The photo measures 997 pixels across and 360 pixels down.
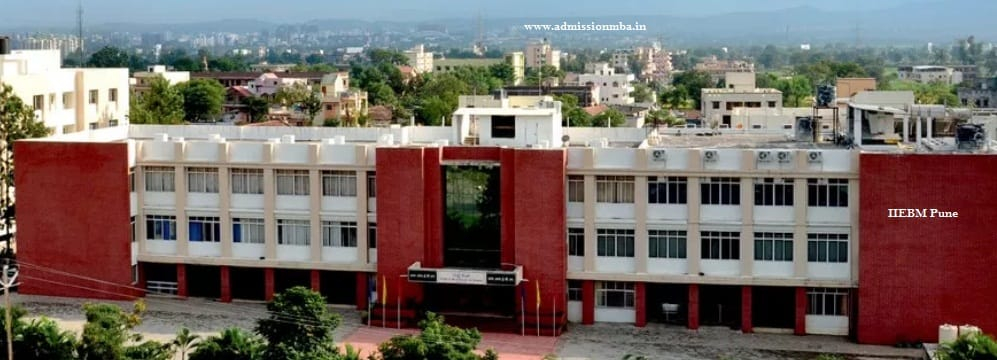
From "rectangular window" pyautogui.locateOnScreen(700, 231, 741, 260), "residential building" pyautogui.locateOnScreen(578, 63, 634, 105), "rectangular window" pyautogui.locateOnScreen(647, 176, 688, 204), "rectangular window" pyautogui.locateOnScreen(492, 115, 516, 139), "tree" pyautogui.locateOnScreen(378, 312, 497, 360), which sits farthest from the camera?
"residential building" pyautogui.locateOnScreen(578, 63, 634, 105)

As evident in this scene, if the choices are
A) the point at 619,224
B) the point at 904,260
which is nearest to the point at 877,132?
the point at 904,260

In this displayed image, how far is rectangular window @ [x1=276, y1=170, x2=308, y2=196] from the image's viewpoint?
33656mm

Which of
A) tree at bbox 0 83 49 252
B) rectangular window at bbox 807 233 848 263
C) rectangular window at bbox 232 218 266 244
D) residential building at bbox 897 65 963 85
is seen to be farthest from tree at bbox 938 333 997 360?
residential building at bbox 897 65 963 85

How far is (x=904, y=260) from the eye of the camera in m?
30.3

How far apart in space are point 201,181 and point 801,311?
1522cm

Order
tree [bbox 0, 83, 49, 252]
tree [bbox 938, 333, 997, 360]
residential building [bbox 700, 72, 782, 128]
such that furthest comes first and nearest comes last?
1. residential building [bbox 700, 72, 782, 128]
2. tree [bbox 0, 83, 49, 252]
3. tree [bbox 938, 333, 997, 360]

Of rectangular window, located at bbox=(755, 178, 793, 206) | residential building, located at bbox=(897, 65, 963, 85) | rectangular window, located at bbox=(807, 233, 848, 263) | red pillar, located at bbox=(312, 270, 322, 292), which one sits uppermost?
residential building, located at bbox=(897, 65, 963, 85)

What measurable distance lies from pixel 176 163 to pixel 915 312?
18311 millimetres

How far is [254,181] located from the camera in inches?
1340

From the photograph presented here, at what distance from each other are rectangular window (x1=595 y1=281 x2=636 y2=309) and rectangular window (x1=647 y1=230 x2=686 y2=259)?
104cm

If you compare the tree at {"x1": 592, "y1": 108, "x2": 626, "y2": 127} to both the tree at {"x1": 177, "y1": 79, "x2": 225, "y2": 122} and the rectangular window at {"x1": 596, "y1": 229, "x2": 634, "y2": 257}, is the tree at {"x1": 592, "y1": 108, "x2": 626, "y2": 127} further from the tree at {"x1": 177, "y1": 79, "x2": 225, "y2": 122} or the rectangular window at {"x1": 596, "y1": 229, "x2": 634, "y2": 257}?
the rectangular window at {"x1": 596, "y1": 229, "x2": 634, "y2": 257}

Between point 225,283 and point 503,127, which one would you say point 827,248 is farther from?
point 225,283

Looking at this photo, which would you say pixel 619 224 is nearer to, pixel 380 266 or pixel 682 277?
pixel 682 277

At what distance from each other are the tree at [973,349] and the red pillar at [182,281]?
19025 millimetres
